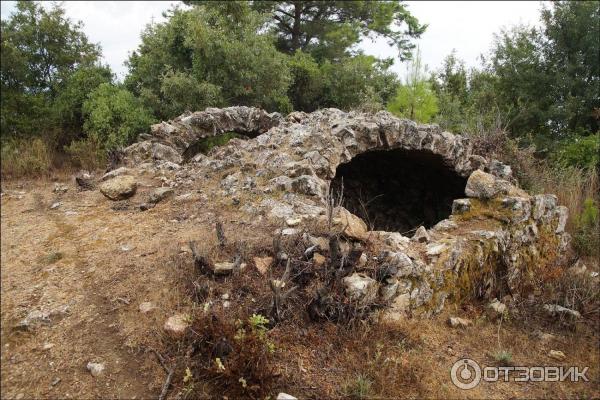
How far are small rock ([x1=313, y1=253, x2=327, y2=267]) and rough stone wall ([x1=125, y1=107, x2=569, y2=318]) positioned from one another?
156 mm

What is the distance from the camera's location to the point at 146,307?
361 cm

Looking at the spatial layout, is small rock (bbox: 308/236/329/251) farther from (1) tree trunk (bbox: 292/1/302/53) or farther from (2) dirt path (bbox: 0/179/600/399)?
(1) tree trunk (bbox: 292/1/302/53)

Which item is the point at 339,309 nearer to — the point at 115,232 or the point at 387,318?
the point at 387,318

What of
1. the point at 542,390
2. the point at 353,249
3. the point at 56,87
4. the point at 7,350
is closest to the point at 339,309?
the point at 353,249

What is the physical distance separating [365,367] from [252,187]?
3.24 metres

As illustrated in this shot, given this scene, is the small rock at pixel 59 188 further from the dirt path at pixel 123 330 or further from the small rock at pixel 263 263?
the small rock at pixel 263 263

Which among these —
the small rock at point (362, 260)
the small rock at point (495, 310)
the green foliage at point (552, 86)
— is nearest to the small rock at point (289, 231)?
the small rock at point (362, 260)

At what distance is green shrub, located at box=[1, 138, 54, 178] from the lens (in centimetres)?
434

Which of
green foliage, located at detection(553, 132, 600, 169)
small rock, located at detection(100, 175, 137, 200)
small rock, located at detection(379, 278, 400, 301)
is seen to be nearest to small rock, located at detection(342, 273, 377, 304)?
small rock, located at detection(379, 278, 400, 301)

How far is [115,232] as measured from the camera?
487 centimetres

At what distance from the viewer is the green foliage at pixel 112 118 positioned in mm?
8242

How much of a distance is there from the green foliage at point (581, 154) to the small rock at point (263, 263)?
383 inches

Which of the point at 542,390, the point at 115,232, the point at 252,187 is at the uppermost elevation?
the point at 252,187

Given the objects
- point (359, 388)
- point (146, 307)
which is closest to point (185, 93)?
point (146, 307)
